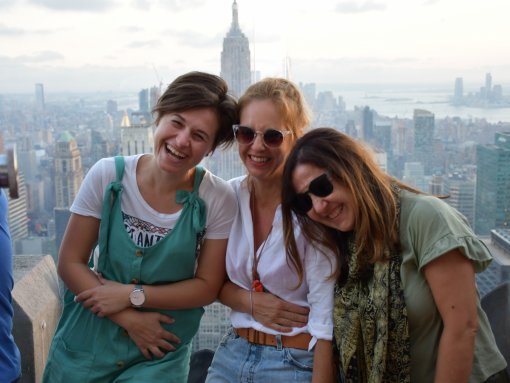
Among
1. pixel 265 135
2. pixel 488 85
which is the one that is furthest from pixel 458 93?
pixel 265 135

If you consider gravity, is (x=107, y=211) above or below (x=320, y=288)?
above

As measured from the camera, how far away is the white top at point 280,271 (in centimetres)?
188

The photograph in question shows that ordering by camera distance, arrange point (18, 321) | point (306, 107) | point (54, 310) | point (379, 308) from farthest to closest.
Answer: point (54, 310)
point (18, 321)
point (306, 107)
point (379, 308)

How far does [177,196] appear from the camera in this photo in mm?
1991

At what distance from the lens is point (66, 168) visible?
5.72 meters

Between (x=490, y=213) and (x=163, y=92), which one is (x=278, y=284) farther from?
(x=490, y=213)

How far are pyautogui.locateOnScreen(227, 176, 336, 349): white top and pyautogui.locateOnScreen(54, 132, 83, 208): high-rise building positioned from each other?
3145mm

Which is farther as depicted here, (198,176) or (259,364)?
(198,176)

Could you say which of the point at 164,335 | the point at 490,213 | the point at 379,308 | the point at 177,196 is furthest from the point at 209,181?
the point at 490,213

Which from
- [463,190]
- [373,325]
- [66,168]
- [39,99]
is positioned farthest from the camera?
[39,99]

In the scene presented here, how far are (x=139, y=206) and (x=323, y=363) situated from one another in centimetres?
74

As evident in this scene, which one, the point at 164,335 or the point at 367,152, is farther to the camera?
the point at 164,335

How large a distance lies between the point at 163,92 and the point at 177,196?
334mm

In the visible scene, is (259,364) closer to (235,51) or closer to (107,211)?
(107,211)
